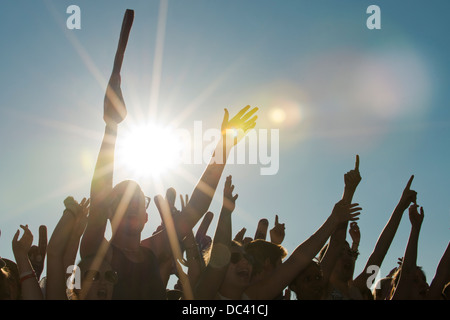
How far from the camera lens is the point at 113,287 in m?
3.12

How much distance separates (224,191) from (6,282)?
74.7 inches

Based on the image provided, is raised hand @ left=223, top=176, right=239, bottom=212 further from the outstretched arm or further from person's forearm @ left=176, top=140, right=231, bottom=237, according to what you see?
the outstretched arm

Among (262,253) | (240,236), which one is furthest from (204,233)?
(262,253)

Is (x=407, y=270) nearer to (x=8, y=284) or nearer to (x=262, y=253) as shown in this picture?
(x=262, y=253)

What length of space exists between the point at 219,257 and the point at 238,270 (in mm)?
385

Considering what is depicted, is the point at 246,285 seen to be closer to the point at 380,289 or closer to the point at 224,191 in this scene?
the point at 224,191

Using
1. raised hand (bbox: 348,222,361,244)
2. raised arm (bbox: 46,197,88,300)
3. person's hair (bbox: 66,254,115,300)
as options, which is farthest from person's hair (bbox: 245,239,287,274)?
raised hand (bbox: 348,222,361,244)

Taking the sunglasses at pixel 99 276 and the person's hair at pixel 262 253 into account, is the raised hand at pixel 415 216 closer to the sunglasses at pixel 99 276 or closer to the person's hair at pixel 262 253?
the person's hair at pixel 262 253

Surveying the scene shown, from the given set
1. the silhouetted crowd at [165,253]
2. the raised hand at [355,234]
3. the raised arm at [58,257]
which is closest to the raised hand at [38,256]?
the silhouetted crowd at [165,253]

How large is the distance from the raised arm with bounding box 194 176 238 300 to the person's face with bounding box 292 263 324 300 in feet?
3.58

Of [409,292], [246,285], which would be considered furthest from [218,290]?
[409,292]

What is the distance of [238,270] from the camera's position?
3615 millimetres

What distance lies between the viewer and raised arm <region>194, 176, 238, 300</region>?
3.23 meters

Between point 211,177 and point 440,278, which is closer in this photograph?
point 211,177
